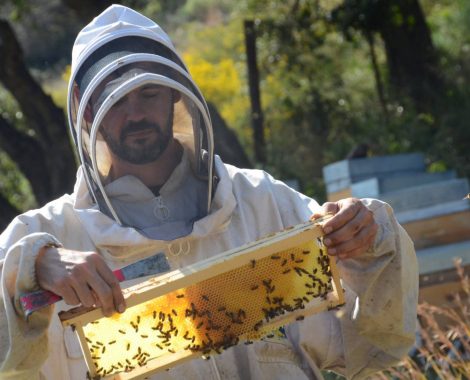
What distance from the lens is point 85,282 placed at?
2.75 metres

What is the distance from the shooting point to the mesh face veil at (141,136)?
3.62 metres

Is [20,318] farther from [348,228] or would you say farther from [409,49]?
Result: [409,49]

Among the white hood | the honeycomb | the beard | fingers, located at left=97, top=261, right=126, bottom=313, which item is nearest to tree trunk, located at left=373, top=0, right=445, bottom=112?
the white hood

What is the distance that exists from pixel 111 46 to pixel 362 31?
37.6 ft

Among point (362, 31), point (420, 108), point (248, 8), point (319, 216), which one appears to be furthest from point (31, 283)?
point (248, 8)

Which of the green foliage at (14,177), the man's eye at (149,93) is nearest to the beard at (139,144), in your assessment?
the man's eye at (149,93)

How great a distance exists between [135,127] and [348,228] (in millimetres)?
1011

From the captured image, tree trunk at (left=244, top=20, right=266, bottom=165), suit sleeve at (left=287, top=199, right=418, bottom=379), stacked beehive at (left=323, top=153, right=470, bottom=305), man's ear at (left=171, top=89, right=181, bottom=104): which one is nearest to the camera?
suit sleeve at (left=287, top=199, right=418, bottom=379)

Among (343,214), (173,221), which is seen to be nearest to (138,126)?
(173,221)

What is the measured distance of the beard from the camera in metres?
3.66

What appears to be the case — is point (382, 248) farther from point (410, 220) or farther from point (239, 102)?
point (239, 102)

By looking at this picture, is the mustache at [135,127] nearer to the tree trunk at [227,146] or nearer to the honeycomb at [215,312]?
the honeycomb at [215,312]

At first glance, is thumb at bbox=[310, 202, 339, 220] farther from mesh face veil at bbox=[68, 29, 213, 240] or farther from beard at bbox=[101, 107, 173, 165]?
→ beard at bbox=[101, 107, 173, 165]

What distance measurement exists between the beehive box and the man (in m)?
0.12
